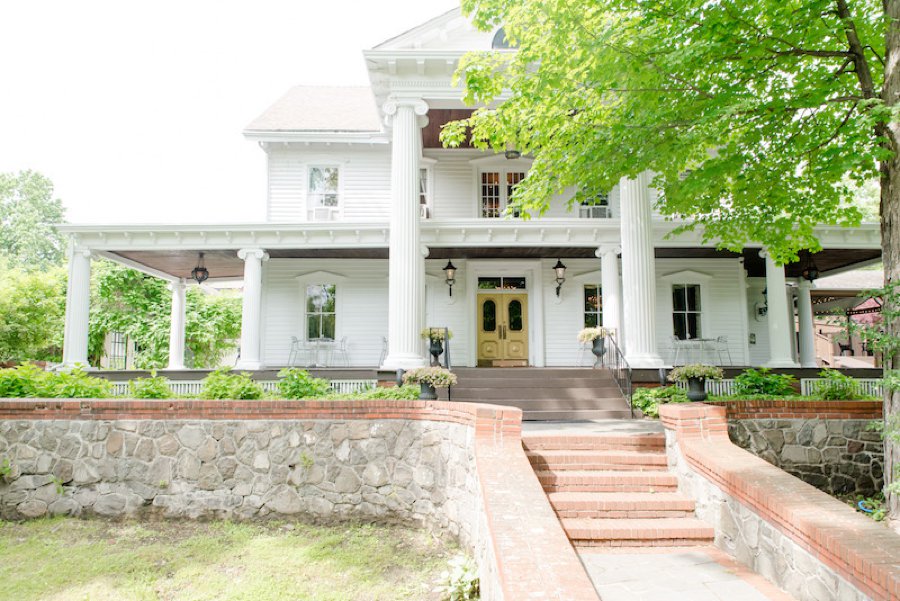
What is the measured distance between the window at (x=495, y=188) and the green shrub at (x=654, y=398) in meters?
7.41

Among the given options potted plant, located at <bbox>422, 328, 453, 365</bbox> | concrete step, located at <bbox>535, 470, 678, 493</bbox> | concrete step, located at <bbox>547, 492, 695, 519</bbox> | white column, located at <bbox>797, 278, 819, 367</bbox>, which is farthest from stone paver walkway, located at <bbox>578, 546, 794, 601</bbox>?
white column, located at <bbox>797, 278, 819, 367</bbox>

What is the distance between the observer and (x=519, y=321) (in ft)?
52.5

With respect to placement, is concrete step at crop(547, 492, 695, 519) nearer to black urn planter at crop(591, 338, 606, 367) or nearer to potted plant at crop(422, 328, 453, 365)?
potted plant at crop(422, 328, 453, 365)

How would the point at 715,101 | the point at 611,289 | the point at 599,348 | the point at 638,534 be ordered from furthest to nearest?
the point at 611,289 → the point at 599,348 → the point at 715,101 → the point at 638,534

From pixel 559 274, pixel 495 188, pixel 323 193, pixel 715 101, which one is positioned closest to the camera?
pixel 715 101

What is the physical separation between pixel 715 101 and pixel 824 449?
182 inches

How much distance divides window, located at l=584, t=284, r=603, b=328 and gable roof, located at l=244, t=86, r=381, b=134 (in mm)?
7573

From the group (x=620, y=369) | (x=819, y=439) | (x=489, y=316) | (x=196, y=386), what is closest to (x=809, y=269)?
(x=620, y=369)

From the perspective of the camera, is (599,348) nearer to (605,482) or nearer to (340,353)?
(605,482)

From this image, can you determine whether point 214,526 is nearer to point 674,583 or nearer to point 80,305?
point 674,583

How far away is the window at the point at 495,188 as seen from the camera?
1620 cm

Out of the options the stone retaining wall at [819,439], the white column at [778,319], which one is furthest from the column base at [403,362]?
the white column at [778,319]

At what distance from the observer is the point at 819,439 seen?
7234 millimetres

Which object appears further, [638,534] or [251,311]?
[251,311]
